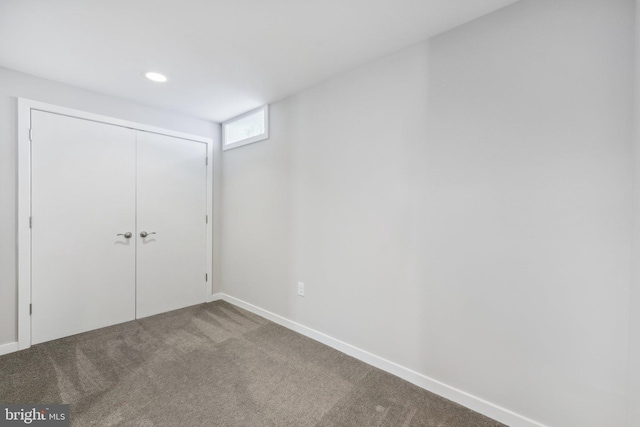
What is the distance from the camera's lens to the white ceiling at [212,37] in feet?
5.06

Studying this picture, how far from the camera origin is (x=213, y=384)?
1863 millimetres

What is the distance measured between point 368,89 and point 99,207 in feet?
9.33

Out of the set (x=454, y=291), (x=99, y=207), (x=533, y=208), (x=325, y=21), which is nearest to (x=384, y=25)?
(x=325, y=21)

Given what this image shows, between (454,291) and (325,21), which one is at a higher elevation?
(325,21)

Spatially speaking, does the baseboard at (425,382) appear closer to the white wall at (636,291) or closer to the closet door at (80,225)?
the white wall at (636,291)

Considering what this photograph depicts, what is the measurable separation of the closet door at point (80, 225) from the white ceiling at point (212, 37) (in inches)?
22.7

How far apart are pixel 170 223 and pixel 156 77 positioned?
1.61m

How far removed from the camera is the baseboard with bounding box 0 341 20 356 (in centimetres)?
222

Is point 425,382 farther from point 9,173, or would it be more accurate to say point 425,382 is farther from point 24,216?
point 9,173

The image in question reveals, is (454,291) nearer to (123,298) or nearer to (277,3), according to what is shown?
(277,3)

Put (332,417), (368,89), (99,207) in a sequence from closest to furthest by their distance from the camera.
Answer: (332,417), (368,89), (99,207)

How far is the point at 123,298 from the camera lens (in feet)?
9.41

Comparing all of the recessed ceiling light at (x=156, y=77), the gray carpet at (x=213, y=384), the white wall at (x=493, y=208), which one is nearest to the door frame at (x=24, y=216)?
the gray carpet at (x=213, y=384)

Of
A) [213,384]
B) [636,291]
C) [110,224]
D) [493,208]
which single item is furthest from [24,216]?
[636,291]
